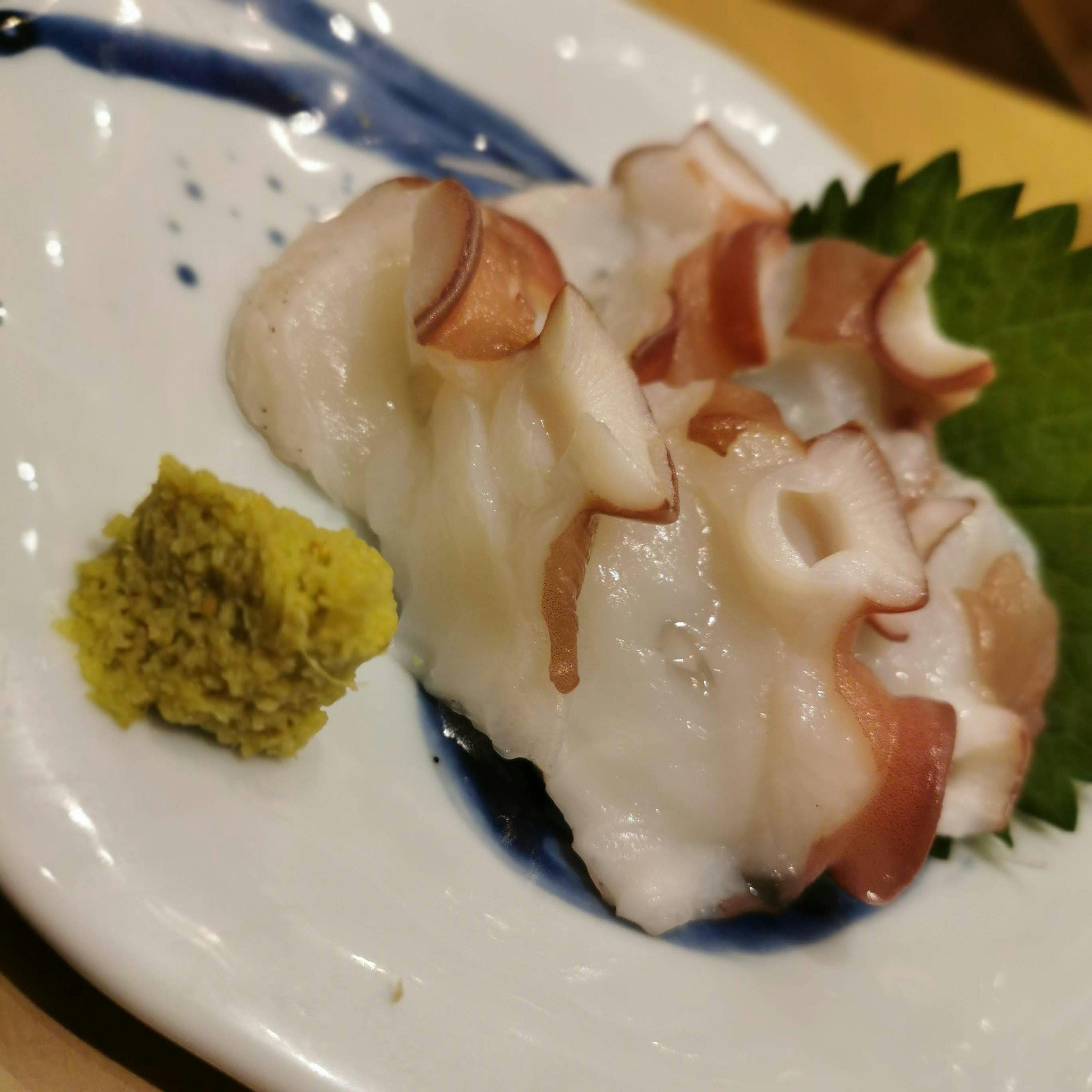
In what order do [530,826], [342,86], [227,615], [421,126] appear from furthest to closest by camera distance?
[421,126]
[342,86]
[530,826]
[227,615]

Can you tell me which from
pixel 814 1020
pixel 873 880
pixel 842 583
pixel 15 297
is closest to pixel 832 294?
pixel 842 583

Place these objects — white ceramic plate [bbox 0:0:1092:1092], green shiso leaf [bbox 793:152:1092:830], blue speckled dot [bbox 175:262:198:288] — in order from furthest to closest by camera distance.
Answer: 1. green shiso leaf [bbox 793:152:1092:830]
2. blue speckled dot [bbox 175:262:198:288]
3. white ceramic plate [bbox 0:0:1092:1092]

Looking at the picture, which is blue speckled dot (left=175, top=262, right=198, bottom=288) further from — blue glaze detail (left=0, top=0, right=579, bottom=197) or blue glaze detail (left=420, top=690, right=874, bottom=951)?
blue glaze detail (left=420, top=690, right=874, bottom=951)

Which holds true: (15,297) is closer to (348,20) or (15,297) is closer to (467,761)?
(467,761)

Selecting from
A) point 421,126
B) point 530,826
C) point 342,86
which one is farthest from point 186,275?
point 530,826

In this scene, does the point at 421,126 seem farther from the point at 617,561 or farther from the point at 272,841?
the point at 272,841

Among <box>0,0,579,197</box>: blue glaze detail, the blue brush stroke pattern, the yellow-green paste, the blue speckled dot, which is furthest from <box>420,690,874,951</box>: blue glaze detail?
<box>0,0,579,197</box>: blue glaze detail

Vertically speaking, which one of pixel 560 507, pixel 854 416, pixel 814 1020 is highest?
pixel 854 416
